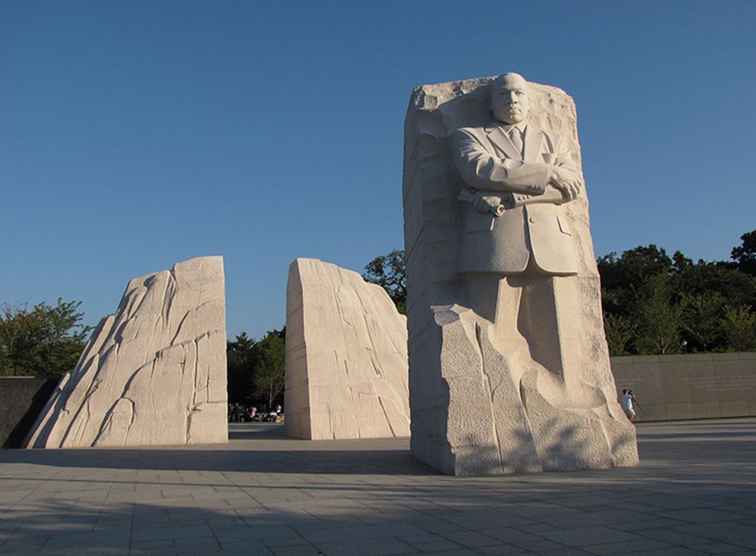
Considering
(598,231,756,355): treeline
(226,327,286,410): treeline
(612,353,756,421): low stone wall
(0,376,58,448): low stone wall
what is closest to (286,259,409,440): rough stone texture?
(0,376,58,448): low stone wall

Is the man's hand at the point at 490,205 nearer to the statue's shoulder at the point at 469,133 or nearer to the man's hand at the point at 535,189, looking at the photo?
the man's hand at the point at 535,189

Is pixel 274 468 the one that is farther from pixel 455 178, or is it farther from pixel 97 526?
pixel 455 178

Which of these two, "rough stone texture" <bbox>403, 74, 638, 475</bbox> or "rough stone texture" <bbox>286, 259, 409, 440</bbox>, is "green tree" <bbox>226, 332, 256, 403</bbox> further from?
"rough stone texture" <bbox>403, 74, 638, 475</bbox>

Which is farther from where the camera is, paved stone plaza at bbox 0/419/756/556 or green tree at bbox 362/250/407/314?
green tree at bbox 362/250/407/314

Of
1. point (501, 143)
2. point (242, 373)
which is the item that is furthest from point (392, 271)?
point (501, 143)

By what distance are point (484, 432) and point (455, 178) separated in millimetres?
2606

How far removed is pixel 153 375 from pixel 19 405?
9.99ft

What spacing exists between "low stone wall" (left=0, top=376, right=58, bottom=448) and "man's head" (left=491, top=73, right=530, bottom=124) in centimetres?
1143

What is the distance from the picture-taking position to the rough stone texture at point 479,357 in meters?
5.86

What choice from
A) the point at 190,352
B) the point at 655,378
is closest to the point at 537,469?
the point at 190,352

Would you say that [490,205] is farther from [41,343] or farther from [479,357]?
[41,343]

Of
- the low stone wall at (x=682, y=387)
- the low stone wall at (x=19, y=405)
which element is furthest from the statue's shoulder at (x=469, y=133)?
the low stone wall at (x=19, y=405)

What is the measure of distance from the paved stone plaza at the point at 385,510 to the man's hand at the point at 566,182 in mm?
2657

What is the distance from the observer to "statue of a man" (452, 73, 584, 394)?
6285 mm
